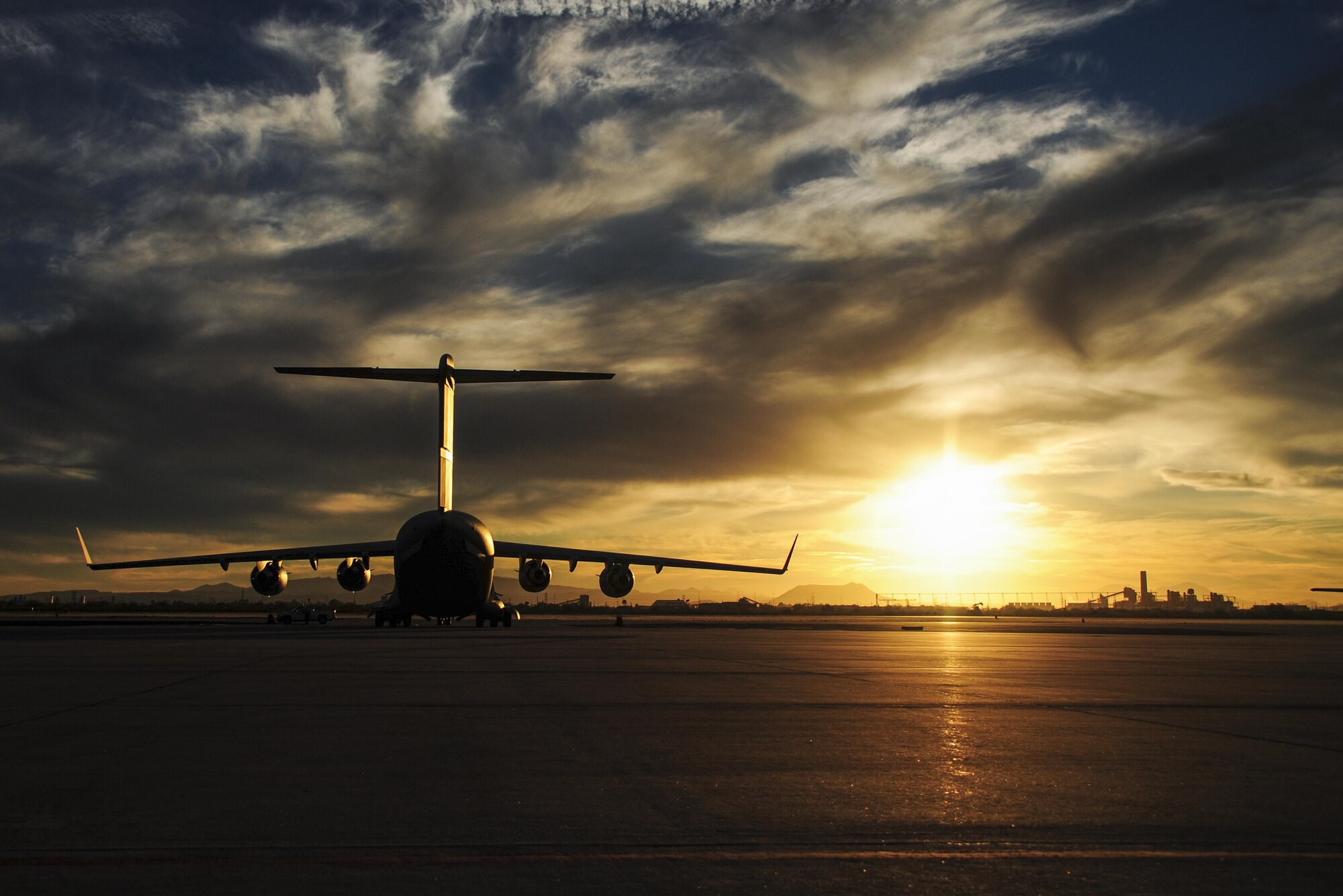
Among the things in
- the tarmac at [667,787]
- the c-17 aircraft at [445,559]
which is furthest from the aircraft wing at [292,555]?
the tarmac at [667,787]

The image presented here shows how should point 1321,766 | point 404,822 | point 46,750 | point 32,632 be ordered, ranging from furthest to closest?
point 32,632
point 46,750
point 1321,766
point 404,822

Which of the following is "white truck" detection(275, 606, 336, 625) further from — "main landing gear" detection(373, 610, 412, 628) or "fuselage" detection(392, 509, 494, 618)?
"fuselage" detection(392, 509, 494, 618)

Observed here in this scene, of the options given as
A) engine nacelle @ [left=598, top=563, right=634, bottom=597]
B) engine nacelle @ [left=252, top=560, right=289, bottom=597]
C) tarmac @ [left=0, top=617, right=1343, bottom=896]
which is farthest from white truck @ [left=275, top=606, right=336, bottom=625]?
tarmac @ [left=0, top=617, right=1343, bottom=896]

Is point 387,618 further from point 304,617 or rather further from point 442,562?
point 304,617

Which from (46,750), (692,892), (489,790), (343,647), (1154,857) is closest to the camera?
(692,892)

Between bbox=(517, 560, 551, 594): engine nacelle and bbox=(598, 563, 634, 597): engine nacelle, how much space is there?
2.21 metres

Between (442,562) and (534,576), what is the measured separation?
295 inches

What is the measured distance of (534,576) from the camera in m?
39.6

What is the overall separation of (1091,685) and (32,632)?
87.5 feet

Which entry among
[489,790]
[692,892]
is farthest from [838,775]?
[692,892]

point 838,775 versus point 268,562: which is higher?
point 268,562

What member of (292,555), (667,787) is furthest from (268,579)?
(667,787)

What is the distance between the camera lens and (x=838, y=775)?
16.8ft

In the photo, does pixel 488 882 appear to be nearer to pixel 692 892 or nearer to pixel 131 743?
pixel 692 892
